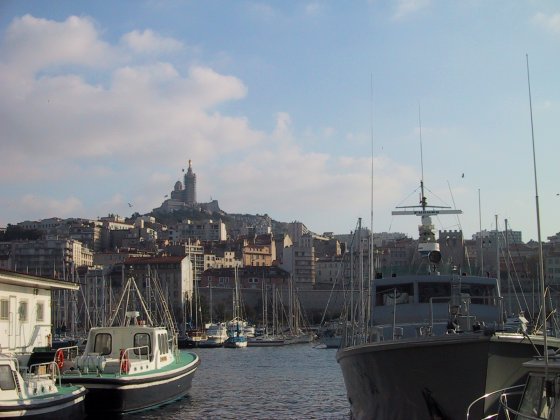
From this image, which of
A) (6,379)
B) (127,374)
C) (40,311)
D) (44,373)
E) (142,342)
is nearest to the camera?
(6,379)

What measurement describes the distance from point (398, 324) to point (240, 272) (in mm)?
152250

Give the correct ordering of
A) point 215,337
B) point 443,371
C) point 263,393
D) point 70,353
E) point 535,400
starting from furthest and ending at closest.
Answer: point 215,337 < point 263,393 < point 70,353 < point 443,371 < point 535,400

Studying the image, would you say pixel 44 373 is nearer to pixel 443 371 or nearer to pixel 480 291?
pixel 443 371

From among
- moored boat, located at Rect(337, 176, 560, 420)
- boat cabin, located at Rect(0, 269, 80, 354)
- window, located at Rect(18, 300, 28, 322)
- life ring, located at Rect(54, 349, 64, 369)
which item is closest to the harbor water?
life ring, located at Rect(54, 349, 64, 369)

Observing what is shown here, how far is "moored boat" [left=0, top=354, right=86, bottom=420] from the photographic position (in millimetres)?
19453

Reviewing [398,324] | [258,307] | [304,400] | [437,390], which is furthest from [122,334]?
[258,307]

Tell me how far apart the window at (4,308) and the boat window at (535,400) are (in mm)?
19584

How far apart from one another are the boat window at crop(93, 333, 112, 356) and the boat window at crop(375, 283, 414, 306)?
1087 centimetres

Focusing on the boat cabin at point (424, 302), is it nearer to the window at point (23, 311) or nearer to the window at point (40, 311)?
the window at point (23, 311)

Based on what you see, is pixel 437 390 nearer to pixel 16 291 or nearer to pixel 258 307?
pixel 16 291

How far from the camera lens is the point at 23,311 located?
28656mm

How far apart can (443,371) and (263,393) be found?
23.3m

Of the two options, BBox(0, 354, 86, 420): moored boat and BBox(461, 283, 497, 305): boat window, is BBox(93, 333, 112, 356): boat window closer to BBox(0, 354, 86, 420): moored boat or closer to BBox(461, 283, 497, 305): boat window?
BBox(0, 354, 86, 420): moored boat

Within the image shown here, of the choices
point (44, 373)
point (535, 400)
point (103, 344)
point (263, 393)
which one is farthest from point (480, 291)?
point (263, 393)
